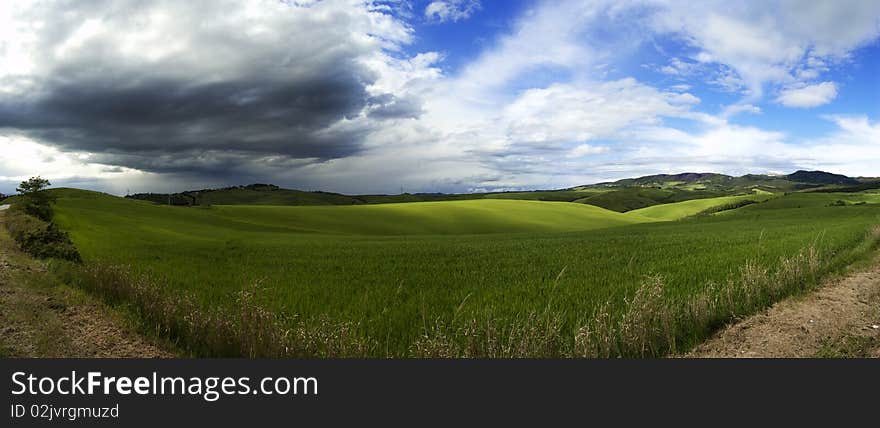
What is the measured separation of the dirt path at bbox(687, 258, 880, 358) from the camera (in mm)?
9008

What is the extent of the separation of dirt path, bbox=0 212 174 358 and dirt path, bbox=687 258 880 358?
463 inches

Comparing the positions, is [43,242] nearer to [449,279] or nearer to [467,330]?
[449,279]

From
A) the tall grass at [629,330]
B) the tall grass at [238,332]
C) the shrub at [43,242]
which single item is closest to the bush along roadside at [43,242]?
the shrub at [43,242]

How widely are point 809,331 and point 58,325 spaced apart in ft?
54.5

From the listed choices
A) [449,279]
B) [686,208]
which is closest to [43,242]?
[449,279]

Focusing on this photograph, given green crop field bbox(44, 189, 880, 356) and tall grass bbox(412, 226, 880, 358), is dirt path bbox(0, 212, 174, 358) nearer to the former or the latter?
green crop field bbox(44, 189, 880, 356)

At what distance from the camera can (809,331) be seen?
9.89 m

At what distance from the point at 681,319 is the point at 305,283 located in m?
13.1

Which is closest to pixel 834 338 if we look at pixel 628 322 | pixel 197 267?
pixel 628 322

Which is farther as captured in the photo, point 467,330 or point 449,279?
point 449,279

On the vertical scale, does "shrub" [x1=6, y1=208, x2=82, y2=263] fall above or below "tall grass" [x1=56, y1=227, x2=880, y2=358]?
above

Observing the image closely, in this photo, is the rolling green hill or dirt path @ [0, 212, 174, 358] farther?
the rolling green hill

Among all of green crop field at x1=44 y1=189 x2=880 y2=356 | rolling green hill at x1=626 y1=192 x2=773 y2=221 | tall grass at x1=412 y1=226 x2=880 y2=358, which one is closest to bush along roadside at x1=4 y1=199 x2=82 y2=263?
green crop field at x1=44 y1=189 x2=880 y2=356

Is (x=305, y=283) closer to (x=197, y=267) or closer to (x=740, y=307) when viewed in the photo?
(x=197, y=267)
